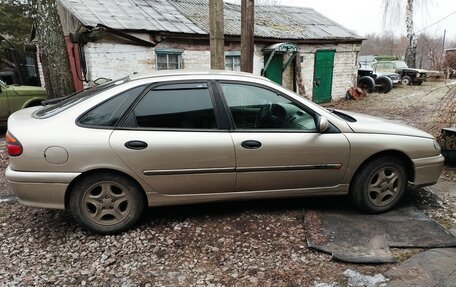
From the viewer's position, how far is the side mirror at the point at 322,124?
3.48 metres

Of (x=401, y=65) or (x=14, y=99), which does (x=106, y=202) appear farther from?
(x=401, y=65)

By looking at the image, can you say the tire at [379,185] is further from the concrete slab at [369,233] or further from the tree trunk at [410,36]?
the tree trunk at [410,36]

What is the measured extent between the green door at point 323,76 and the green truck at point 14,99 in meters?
9.71

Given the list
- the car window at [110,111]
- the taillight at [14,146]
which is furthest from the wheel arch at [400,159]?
the taillight at [14,146]

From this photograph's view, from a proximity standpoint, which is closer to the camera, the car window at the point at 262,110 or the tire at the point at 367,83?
the car window at the point at 262,110

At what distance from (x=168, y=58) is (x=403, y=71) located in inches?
635

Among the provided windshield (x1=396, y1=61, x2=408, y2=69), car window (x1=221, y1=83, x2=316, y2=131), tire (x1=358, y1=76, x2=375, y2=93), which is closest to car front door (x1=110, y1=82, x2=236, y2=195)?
car window (x1=221, y1=83, x2=316, y2=131)

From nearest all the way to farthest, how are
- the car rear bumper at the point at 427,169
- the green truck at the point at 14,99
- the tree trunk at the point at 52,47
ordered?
the car rear bumper at the point at 427,169 < the tree trunk at the point at 52,47 < the green truck at the point at 14,99

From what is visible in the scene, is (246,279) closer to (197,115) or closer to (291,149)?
(291,149)

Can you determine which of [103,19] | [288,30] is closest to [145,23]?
[103,19]

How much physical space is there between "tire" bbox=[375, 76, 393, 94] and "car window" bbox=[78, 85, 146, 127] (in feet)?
55.9

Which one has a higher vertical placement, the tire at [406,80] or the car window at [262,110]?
the car window at [262,110]

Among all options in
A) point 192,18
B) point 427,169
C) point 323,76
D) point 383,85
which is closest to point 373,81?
point 383,85

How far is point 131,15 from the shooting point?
34.1 ft
